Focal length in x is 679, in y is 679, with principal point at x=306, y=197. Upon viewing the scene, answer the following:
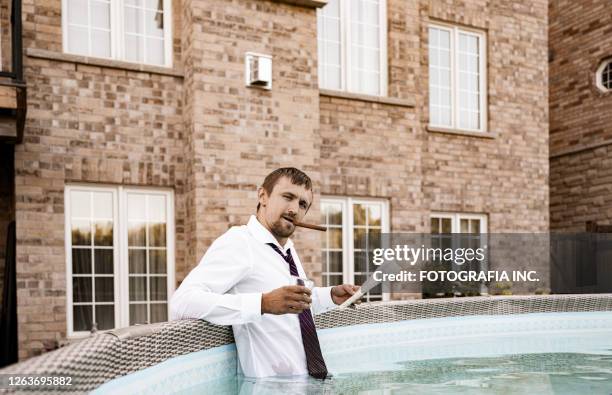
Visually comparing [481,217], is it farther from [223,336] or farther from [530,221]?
[223,336]

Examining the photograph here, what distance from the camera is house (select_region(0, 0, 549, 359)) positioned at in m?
7.89

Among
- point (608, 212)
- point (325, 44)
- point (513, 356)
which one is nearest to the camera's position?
point (513, 356)

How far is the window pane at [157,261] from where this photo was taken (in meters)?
8.59

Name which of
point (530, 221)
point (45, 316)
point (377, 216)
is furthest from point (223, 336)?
point (530, 221)

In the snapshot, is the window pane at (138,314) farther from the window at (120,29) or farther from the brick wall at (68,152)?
the window at (120,29)

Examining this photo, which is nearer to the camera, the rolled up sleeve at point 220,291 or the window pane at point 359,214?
the rolled up sleeve at point 220,291

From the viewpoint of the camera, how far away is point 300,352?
381 centimetres

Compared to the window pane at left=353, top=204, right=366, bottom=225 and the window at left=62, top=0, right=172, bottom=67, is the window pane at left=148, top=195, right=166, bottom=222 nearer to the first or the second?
the window at left=62, top=0, right=172, bottom=67

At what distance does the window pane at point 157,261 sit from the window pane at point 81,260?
2.55 feet

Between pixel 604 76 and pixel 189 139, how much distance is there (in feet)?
31.7

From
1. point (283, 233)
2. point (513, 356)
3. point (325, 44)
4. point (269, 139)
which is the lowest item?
point (513, 356)

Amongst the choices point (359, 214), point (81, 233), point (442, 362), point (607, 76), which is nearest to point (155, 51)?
point (81, 233)

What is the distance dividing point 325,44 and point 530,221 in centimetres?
508

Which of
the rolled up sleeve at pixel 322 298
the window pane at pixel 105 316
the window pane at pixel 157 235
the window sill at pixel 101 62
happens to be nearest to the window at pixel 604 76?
the window sill at pixel 101 62
